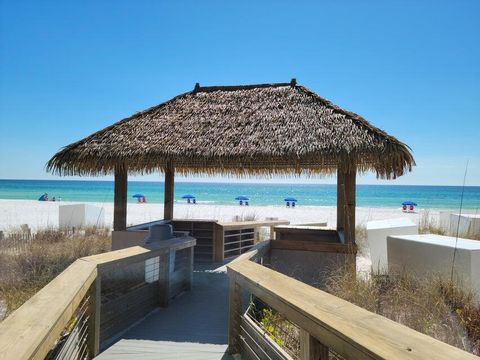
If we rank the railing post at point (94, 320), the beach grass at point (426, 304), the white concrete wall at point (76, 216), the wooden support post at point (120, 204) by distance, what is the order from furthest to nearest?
the white concrete wall at point (76, 216), the wooden support post at point (120, 204), the beach grass at point (426, 304), the railing post at point (94, 320)

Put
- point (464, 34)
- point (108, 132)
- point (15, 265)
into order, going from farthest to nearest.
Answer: point (464, 34)
point (108, 132)
point (15, 265)

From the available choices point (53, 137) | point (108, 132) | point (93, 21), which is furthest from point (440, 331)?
point (53, 137)

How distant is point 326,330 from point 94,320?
2.01 metres

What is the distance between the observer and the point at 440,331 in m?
3.16

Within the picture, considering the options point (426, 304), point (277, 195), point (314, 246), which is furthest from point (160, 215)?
point (277, 195)

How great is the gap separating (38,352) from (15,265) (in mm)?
4392

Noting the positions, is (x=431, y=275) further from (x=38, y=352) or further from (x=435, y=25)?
(x=435, y=25)

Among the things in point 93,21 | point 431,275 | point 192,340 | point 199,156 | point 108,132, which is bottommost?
point 192,340

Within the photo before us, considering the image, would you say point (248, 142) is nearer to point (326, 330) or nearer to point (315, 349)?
point (315, 349)

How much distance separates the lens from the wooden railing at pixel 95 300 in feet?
4.85

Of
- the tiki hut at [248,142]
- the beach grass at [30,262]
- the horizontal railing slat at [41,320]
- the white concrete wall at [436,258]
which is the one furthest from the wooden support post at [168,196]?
the horizontal railing slat at [41,320]

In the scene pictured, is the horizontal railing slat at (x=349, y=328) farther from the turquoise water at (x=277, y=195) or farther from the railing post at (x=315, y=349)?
the turquoise water at (x=277, y=195)

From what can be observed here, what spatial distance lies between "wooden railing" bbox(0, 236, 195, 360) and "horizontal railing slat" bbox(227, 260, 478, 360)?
3.39 ft

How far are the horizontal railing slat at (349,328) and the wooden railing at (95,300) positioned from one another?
3.39ft
